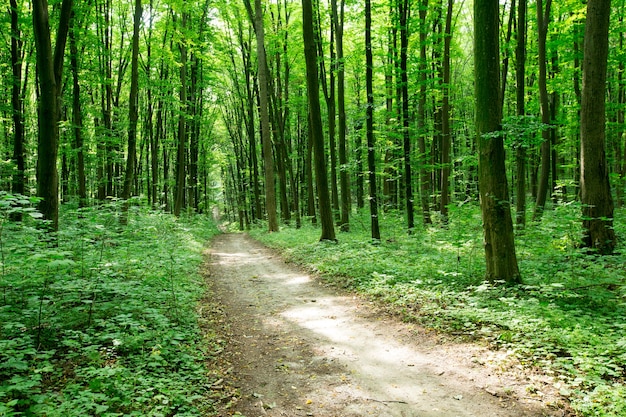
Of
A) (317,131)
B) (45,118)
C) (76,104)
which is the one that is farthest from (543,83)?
(76,104)

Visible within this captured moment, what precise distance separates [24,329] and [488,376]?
18.8 feet

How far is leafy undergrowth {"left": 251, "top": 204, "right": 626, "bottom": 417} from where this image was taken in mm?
4008

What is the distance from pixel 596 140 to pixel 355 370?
24.5 ft

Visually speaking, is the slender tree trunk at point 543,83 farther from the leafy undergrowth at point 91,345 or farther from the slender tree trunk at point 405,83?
the leafy undergrowth at point 91,345

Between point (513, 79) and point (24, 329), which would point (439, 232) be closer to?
point (24, 329)

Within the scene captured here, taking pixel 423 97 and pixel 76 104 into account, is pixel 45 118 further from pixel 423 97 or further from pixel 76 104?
pixel 423 97

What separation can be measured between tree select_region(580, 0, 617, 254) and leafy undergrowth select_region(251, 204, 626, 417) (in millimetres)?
373

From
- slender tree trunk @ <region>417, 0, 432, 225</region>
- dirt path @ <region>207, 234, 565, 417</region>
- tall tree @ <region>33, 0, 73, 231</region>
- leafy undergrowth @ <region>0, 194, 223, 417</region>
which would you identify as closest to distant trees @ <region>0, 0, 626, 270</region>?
tall tree @ <region>33, 0, 73, 231</region>

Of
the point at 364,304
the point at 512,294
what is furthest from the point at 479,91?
the point at 364,304

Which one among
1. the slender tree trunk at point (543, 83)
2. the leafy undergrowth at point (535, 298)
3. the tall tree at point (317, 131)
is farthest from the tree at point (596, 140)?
the tall tree at point (317, 131)

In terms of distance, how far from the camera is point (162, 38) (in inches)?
856

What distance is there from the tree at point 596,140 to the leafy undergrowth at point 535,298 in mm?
373

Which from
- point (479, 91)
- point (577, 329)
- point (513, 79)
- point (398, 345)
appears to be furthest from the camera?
point (513, 79)

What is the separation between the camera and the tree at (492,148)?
661 centimetres
